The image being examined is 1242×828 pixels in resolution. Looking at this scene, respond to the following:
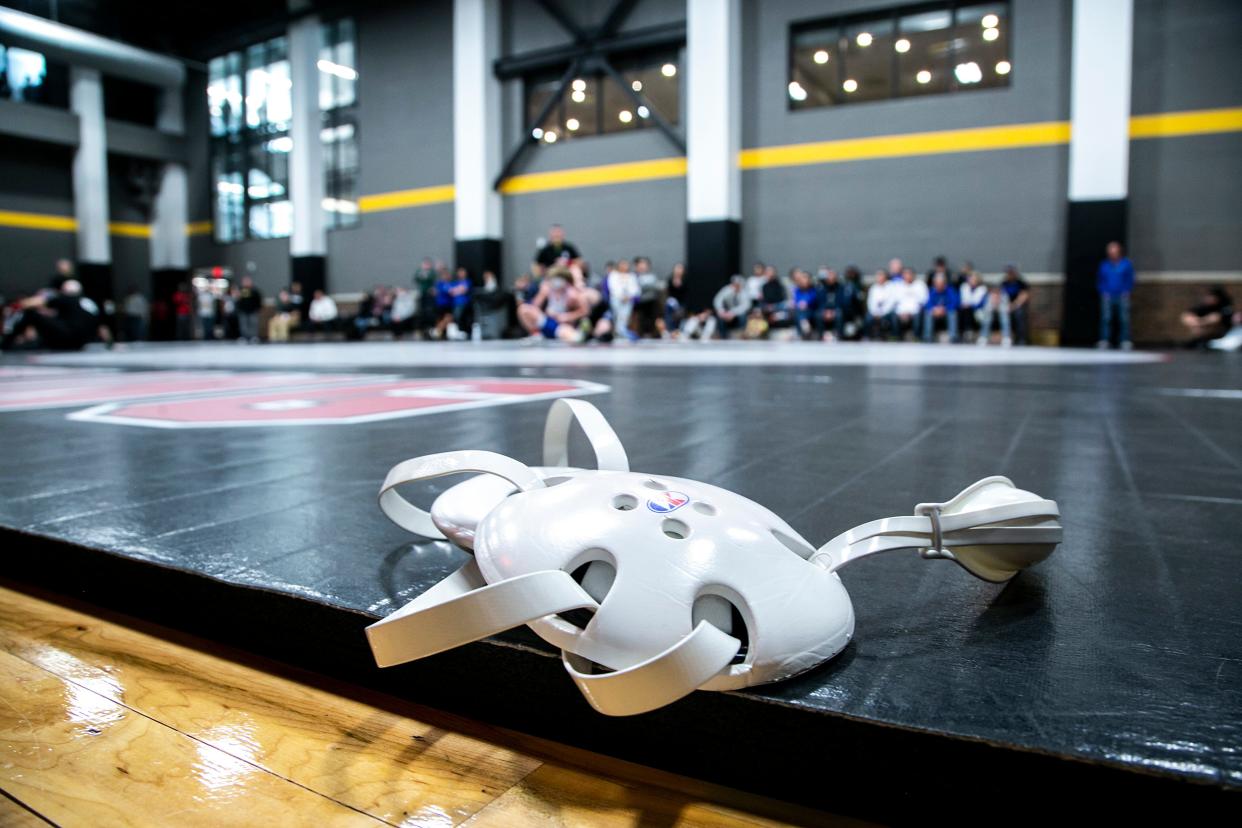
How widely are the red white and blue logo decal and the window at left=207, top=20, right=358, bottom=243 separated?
18.5m

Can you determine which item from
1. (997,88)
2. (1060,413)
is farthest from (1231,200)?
(1060,413)

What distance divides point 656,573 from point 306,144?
19.3 meters

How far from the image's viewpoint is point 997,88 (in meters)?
12.2

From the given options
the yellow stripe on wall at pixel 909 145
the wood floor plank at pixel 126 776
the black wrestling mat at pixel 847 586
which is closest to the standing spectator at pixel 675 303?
the yellow stripe on wall at pixel 909 145

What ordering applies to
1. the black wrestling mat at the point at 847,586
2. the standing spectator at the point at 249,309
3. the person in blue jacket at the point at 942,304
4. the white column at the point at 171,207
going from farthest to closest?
the white column at the point at 171,207, the standing spectator at the point at 249,309, the person in blue jacket at the point at 942,304, the black wrestling mat at the point at 847,586

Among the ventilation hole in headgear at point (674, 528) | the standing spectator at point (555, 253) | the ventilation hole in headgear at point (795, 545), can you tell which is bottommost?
the ventilation hole in headgear at point (795, 545)

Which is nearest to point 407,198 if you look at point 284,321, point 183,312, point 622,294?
point 284,321

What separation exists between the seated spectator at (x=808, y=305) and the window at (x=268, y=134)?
33.6ft

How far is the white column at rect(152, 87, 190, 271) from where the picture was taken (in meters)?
20.6

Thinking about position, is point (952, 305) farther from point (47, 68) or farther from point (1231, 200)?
point (47, 68)

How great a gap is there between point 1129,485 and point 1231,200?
1221 centimetres

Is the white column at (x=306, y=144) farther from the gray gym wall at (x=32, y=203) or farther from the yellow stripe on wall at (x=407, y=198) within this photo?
the gray gym wall at (x=32, y=203)

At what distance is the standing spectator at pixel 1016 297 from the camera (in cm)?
1173

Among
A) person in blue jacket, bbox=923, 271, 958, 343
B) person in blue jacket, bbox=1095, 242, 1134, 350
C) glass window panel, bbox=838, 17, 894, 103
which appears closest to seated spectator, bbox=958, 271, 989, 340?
person in blue jacket, bbox=923, 271, 958, 343
